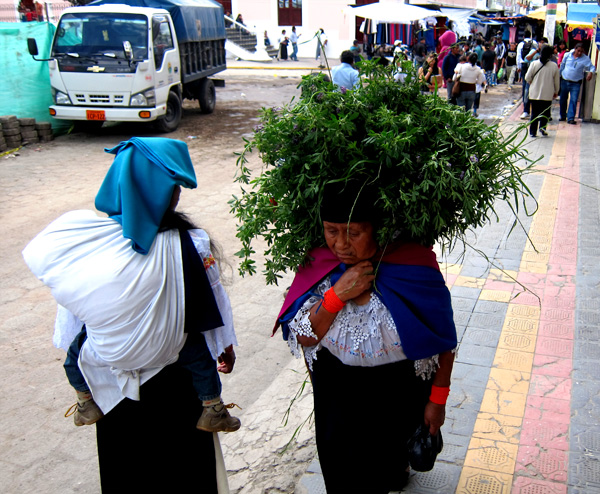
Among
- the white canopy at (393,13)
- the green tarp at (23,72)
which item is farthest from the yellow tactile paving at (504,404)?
the white canopy at (393,13)

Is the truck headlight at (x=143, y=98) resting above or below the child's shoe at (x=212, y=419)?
above

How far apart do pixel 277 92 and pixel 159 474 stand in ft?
56.3

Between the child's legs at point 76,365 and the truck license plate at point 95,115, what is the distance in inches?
373

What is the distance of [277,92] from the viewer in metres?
18.5

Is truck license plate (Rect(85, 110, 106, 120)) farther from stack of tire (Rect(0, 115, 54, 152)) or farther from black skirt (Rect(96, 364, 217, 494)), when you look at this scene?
black skirt (Rect(96, 364, 217, 494))

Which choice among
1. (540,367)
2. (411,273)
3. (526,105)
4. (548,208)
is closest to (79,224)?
(411,273)

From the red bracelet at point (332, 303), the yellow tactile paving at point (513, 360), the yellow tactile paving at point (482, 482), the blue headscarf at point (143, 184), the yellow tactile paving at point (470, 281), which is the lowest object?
the yellow tactile paving at point (482, 482)

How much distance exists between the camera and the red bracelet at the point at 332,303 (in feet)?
6.84

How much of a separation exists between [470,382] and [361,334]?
5.66 ft

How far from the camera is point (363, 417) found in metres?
2.29

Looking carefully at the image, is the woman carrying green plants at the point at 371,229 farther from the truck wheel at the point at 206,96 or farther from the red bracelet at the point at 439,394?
the truck wheel at the point at 206,96

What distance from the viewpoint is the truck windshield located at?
1084cm

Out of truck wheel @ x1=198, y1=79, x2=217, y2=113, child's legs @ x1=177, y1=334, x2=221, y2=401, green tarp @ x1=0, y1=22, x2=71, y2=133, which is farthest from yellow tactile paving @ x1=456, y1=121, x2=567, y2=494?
truck wheel @ x1=198, y1=79, x2=217, y2=113

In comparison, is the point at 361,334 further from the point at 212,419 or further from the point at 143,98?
the point at 143,98
